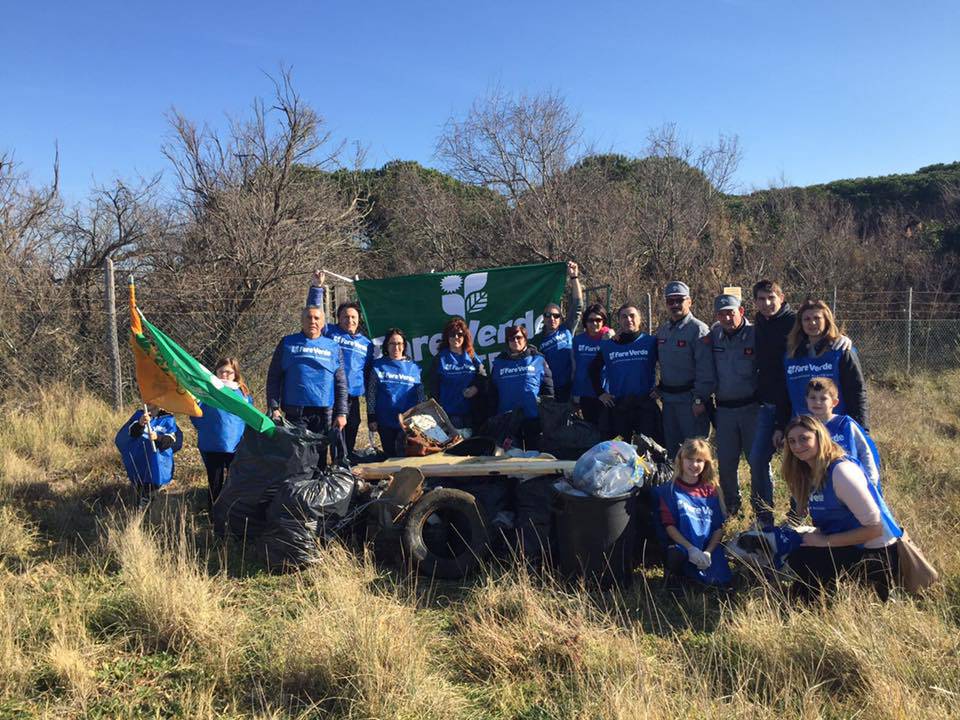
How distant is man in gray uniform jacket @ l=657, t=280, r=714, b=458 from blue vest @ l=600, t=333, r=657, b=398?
0.10 meters

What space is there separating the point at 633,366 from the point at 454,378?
153 centimetres

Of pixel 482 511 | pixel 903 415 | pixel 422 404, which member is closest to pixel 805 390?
pixel 482 511

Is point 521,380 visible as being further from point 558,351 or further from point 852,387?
point 852,387

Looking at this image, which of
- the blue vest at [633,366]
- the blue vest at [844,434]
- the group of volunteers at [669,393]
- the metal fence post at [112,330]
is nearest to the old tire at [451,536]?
the group of volunteers at [669,393]

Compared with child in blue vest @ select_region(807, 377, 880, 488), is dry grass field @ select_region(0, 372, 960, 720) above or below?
below

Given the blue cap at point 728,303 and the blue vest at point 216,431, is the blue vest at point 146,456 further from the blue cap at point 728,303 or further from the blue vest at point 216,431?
the blue cap at point 728,303

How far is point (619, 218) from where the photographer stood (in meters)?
17.5

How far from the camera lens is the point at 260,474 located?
16.5ft

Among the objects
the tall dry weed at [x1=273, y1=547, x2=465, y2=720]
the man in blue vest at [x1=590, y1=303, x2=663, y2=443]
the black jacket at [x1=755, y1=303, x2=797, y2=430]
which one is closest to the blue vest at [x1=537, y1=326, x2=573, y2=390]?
the man in blue vest at [x1=590, y1=303, x2=663, y2=443]

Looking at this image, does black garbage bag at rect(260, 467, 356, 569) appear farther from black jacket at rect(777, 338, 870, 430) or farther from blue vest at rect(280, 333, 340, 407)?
black jacket at rect(777, 338, 870, 430)

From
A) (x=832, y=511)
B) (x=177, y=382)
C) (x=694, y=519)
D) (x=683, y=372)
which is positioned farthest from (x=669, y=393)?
(x=177, y=382)

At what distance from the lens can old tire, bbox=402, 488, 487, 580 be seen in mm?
4738

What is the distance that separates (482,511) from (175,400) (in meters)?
2.41

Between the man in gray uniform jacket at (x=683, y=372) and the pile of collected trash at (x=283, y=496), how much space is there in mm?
2677
